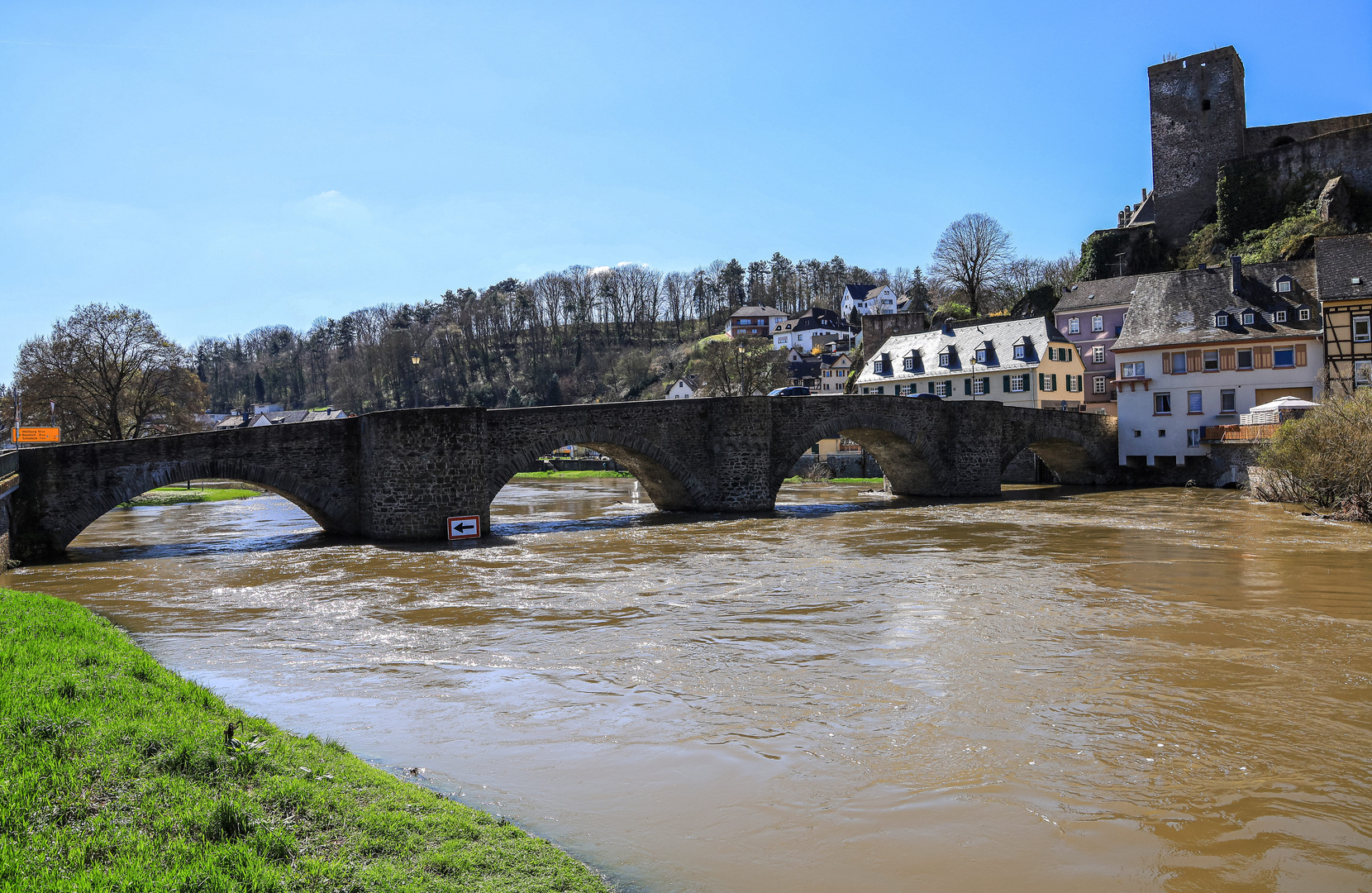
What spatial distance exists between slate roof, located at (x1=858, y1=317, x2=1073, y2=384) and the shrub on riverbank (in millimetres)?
20707

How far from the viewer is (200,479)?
20625 millimetres

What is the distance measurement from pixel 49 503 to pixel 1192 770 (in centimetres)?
2162

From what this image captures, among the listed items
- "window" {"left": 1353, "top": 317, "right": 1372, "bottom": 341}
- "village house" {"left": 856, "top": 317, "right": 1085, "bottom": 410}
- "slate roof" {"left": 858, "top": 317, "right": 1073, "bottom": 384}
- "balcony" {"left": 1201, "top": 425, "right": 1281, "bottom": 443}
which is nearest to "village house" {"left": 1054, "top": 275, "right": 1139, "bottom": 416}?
"village house" {"left": 856, "top": 317, "right": 1085, "bottom": 410}

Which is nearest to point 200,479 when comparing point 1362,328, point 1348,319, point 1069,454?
point 1069,454

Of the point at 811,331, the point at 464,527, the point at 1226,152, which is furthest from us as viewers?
the point at 811,331

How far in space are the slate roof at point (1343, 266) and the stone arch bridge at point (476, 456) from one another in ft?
44.5

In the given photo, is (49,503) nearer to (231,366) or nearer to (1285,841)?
(1285,841)

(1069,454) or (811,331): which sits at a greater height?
(811,331)

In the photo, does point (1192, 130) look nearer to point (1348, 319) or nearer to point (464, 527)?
point (1348, 319)

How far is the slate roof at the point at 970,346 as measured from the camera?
46.8 meters

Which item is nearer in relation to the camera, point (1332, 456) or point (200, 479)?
point (200, 479)

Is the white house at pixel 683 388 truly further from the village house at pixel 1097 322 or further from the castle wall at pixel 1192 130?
the castle wall at pixel 1192 130

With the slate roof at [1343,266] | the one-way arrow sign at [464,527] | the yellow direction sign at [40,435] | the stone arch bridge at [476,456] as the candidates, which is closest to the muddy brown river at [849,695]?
the stone arch bridge at [476,456]

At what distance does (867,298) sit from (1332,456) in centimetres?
8193
